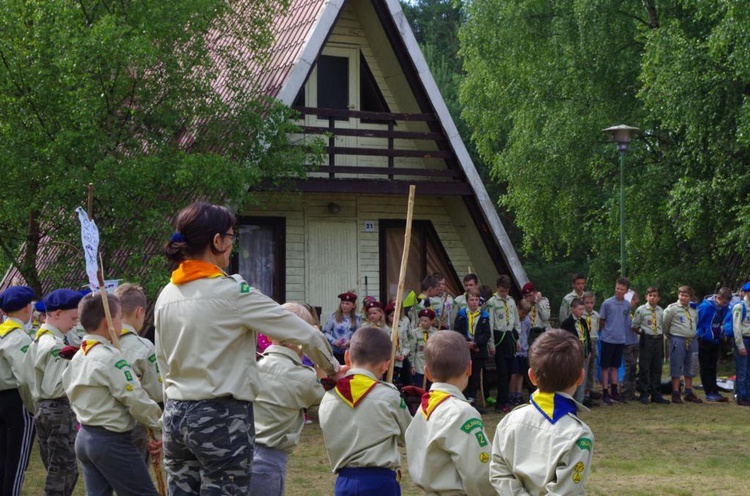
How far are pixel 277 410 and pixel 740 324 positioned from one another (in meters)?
12.8

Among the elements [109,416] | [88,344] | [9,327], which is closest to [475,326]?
[9,327]

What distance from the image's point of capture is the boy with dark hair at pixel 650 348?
17875mm

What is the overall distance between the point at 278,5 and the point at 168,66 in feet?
10.2

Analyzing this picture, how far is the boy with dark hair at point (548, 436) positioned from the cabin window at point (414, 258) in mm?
15312

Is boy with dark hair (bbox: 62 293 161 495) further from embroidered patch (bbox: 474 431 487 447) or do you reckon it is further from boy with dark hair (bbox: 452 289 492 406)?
boy with dark hair (bbox: 452 289 492 406)

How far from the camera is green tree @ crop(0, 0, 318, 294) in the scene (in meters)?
13.8

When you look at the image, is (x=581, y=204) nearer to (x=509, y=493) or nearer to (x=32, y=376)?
(x=32, y=376)

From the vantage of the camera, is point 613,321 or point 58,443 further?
point 613,321

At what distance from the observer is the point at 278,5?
1744 cm

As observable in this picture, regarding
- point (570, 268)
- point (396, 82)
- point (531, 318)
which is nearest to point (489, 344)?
point (531, 318)

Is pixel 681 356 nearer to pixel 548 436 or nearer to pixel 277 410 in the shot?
pixel 277 410

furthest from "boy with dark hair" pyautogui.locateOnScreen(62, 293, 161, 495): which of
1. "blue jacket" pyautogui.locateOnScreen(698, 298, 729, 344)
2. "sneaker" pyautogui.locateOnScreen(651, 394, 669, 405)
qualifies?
"blue jacket" pyautogui.locateOnScreen(698, 298, 729, 344)

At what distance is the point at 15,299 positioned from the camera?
935 centimetres

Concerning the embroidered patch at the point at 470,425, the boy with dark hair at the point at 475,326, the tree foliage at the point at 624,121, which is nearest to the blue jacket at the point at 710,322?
the tree foliage at the point at 624,121
